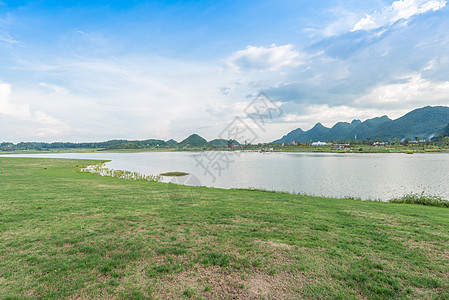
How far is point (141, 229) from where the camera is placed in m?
8.04

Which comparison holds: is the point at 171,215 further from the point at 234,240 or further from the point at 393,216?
the point at 393,216

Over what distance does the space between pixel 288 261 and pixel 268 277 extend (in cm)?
96

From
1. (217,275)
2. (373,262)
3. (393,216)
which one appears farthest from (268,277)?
(393,216)

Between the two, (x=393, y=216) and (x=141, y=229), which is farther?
(x=393, y=216)

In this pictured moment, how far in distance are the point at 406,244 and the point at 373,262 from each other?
7.62ft

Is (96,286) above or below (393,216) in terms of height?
above

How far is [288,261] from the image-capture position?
573 centimetres

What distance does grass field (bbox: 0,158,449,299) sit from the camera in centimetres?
459

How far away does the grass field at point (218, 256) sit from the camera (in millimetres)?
4586

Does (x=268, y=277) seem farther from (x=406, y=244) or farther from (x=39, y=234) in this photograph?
(x=39, y=234)

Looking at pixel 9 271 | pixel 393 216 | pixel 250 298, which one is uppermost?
pixel 9 271

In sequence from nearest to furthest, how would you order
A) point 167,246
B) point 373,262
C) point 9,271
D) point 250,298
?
point 250,298 < point 9,271 < point 373,262 < point 167,246

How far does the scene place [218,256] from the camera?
5973 mm

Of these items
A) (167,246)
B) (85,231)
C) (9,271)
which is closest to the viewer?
(9,271)
